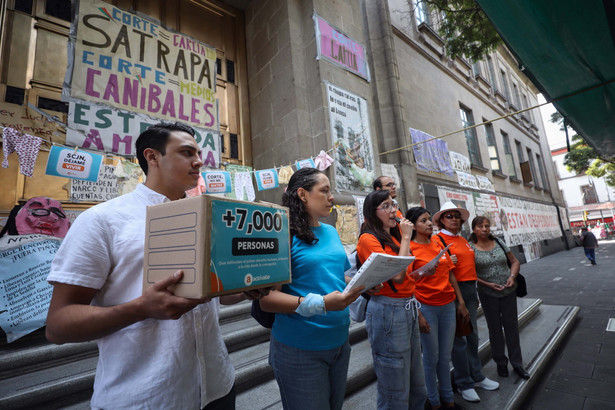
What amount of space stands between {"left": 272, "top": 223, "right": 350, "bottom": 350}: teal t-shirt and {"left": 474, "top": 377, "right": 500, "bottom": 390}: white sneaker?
7.62 feet

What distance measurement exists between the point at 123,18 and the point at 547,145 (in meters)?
24.8

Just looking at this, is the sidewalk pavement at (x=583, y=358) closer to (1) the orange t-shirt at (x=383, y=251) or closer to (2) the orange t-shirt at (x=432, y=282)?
(2) the orange t-shirt at (x=432, y=282)

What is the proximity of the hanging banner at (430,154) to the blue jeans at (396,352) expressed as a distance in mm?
6831

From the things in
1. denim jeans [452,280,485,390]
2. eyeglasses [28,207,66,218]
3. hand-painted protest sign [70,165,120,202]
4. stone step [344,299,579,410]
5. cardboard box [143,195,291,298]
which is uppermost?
hand-painted protest sign [70,165,120,202]

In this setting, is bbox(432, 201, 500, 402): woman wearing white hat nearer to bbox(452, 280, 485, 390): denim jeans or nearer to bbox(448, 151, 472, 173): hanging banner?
bbox(452, 280, 485, 390): denim jeans

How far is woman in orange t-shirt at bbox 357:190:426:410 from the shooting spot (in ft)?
6.08

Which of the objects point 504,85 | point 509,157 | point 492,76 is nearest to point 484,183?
point 509,157

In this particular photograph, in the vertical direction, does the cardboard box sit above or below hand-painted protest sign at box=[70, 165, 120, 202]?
below

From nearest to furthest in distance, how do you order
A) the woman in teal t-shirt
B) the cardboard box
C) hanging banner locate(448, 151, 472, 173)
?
the cardboard box < the woman in teal t-shirt < hanging banner locate(448, 151, 472, 173)

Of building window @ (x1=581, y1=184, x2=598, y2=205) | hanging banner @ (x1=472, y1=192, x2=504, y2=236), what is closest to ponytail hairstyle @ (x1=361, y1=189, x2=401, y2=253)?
hanging banner @ (x1=472, y1=192, x2=504, y2=236)

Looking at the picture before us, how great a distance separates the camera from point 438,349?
2.54 m

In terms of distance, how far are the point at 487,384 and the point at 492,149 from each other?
12.9 m

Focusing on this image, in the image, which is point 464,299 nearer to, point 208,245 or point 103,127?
point 208,245

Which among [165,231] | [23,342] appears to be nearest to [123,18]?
[23,342]
